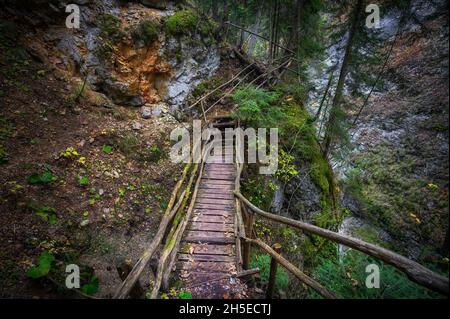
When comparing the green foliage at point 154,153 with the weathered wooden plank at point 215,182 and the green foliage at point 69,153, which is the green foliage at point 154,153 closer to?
the weathered wooden plank at point 215,182

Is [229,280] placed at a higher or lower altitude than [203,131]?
lower

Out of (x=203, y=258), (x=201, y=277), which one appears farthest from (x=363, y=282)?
(x=203, y=258)

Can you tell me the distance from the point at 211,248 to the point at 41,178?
4717mm

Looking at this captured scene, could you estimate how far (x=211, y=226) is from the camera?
6324mm

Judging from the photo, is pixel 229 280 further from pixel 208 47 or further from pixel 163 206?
pixel 208 47

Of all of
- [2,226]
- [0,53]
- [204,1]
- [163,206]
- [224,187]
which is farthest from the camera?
[204,1]

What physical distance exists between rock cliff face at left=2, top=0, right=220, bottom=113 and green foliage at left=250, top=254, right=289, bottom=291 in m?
8.17

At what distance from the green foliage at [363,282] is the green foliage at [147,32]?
36.5ft

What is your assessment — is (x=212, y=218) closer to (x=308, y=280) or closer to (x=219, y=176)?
(x=219, y=176)

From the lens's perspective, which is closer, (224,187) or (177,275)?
(177,275)

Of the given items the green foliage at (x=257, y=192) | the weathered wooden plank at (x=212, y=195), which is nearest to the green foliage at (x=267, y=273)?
the weathered wooden plank at (x=212, y=195)

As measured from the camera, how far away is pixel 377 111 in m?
13.9

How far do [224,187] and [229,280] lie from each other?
4.48 metres
